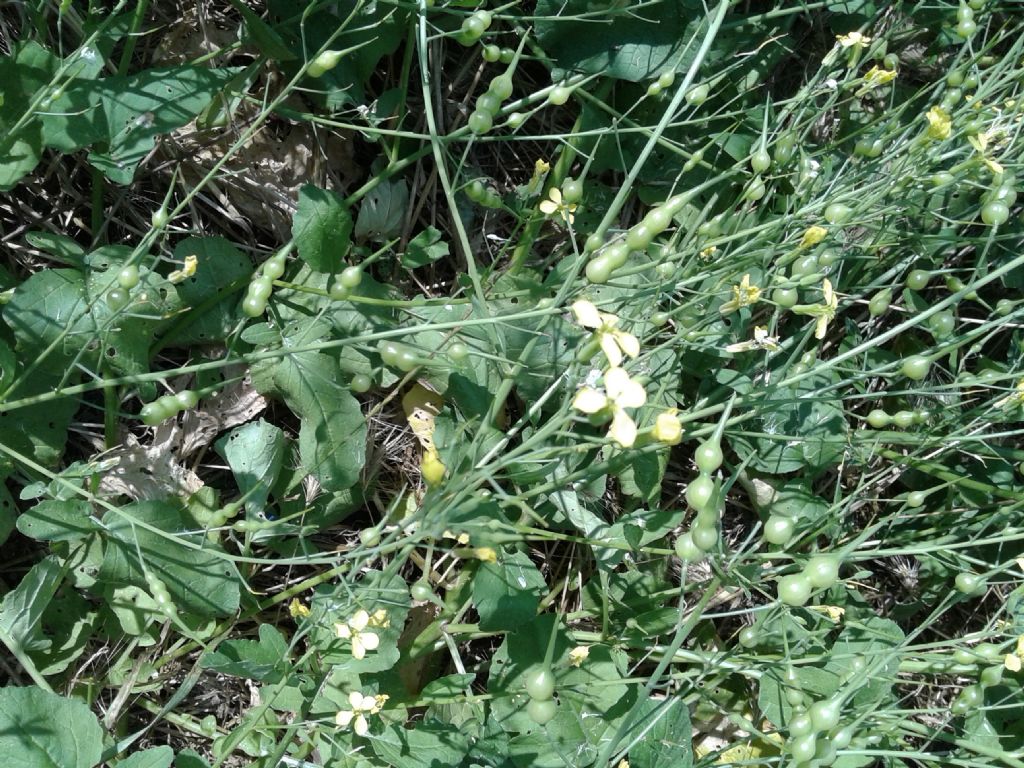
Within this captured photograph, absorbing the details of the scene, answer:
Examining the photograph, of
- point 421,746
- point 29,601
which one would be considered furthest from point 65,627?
point 421,746

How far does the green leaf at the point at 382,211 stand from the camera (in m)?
2.08

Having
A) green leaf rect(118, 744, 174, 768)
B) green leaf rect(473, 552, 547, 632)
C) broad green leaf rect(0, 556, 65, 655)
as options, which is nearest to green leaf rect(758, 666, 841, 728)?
green leaf rect(473, 552, 547, 632)

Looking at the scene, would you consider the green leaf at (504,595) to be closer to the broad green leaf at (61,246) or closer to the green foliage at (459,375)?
the green foliage at (459,375)

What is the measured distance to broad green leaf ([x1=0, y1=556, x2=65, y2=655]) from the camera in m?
1.73

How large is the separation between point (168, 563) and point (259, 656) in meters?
A: 0.25

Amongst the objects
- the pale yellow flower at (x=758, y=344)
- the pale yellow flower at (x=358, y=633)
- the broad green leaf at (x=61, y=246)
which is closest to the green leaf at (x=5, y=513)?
the broad green leaf at (x=61, y=246)

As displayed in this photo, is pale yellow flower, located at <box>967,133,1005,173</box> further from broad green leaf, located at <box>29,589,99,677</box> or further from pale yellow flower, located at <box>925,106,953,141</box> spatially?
broad green leaf, located at <box>29,589,99,677</box>

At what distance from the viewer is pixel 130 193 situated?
2045mm

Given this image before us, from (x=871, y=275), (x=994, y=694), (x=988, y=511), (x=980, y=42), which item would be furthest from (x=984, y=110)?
(x=994, y=694)

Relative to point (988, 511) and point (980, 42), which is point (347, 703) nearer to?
point (988, 511)

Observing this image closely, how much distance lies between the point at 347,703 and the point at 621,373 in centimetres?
98

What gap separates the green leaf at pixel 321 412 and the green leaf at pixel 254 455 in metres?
0.07

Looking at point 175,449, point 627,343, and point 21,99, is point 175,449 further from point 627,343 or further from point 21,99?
point 627,343

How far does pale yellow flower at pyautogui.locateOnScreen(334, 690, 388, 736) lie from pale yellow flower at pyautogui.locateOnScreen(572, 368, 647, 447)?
810 mm
